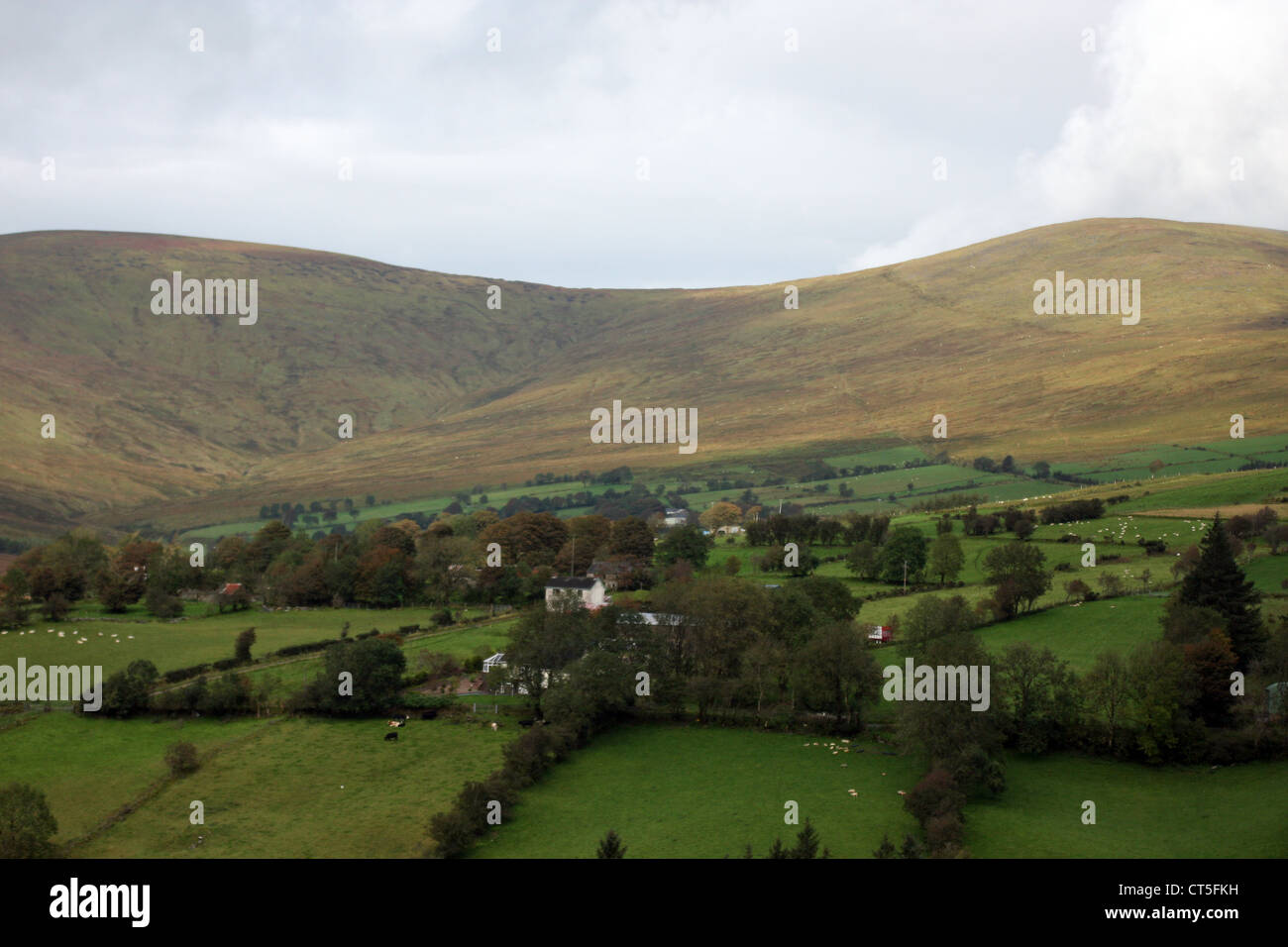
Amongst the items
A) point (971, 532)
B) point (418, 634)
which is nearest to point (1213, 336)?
point (971, 532)

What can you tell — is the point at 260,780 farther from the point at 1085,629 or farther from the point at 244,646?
the point at 1085,629

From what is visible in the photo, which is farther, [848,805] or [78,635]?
[78,635]

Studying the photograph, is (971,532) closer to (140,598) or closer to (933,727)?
(933,727)

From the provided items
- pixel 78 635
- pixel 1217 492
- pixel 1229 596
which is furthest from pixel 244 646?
pixel 1217 492

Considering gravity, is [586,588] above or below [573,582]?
below

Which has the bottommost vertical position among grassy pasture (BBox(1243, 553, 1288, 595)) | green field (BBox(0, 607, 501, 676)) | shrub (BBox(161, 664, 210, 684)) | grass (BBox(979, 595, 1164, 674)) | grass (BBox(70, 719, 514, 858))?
grass (BBox(70, 719, 514, 858))

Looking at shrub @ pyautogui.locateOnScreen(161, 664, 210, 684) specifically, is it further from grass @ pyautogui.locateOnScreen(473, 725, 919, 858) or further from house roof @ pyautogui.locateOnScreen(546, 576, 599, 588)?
grass @ pyautogui.locateOnScreen(473, 725, 919, 858)

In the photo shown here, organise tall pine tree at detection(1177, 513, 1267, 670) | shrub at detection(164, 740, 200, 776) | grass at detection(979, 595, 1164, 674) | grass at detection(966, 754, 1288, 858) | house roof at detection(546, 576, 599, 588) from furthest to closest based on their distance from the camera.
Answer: house roof at detection(546, 576, 599, 588)
grass at detection(979, 595, 1164, 674)
tall pine tree at detection(1177, 513, 1267, 670)
shrub at detection(164, 740, 200, 776)
grass at detection(966, 754, 1288, 858)

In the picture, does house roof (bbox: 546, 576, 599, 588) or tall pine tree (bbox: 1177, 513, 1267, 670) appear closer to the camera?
tall pine tree (bbox: 1177, 513, 1267, 670)

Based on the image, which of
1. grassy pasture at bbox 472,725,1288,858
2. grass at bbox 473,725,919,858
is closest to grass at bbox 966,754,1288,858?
grassy pasture at bbox 472,725,1288,858

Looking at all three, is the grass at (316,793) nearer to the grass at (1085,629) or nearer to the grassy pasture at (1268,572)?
the grass at (1085,629)
